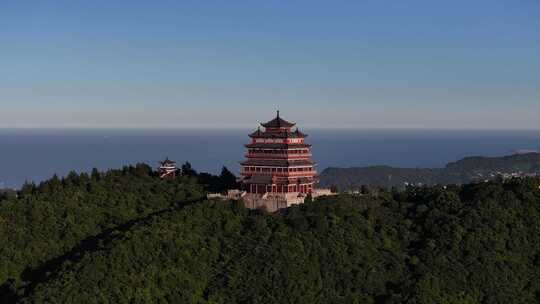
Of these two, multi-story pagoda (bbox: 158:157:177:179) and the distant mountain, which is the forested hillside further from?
the distant mountain

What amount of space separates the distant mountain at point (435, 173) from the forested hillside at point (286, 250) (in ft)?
317

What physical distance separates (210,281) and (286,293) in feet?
15.0

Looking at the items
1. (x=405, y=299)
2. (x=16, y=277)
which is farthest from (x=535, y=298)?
(x=16, y=277)

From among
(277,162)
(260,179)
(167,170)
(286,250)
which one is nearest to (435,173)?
(167,170)

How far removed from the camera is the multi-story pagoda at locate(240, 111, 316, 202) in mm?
59875

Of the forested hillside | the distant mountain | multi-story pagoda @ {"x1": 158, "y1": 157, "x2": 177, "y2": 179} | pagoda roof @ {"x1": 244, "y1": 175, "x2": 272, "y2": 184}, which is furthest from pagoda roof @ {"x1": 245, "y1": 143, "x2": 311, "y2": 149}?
the distant mountain

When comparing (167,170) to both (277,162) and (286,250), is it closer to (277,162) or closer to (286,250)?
(277,162)

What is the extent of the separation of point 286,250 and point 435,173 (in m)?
124

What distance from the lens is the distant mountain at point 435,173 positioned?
157 m

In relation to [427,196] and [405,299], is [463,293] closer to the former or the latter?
[405,299]

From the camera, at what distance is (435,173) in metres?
168

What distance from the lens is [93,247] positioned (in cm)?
5138

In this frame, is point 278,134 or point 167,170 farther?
point 167,170

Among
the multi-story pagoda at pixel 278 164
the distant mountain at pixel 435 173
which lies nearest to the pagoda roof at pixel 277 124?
the multi-story pagoda at pixel 278 164
